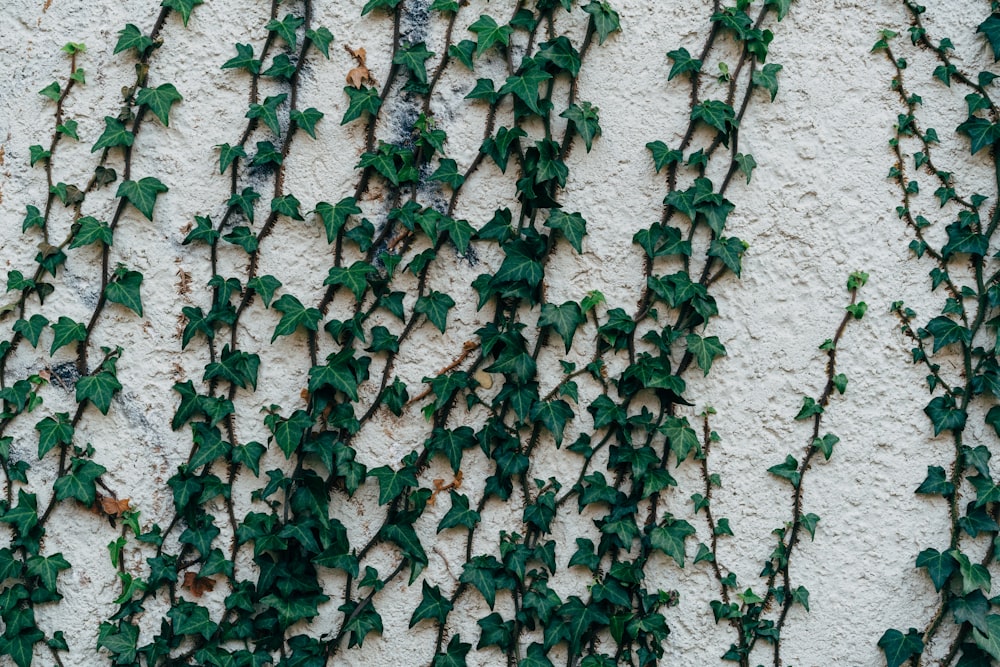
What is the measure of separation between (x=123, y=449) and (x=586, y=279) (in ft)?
4.80

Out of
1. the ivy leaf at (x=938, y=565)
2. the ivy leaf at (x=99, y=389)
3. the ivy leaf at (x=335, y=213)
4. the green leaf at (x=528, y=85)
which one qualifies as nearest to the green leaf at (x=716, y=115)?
the green leaf at (x=528, y=85)

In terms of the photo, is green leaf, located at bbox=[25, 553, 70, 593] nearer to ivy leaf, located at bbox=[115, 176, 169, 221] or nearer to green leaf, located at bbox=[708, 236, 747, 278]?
ivy leaf, located at bbox=[115, 176, 169, 221]

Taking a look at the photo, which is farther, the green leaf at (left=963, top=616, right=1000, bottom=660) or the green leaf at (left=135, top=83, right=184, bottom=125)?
the green leaf at (left=135, top=83, right=184, bottom=125)

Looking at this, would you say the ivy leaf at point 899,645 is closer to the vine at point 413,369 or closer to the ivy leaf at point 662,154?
the vine at point 413,369

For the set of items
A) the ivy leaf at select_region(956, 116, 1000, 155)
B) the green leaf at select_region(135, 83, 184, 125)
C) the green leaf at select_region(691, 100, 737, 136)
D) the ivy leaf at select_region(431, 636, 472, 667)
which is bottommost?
the ivy leaf at select_region(431, 636, 472, 667)

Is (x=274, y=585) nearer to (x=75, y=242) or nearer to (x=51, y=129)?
(x=75, y=242)

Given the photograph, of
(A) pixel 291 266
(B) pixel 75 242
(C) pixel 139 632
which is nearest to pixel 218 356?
(A) pixel 291 266

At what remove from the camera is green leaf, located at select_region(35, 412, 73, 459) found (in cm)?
218

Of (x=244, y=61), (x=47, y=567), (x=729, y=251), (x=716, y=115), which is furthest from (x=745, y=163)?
(x=47, y=567)

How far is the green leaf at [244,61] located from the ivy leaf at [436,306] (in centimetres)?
85

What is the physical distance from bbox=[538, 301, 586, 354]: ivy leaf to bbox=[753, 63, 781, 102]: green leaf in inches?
33.2

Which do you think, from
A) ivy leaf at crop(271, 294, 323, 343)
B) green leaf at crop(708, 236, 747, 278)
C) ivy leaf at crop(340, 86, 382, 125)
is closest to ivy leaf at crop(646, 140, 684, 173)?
green leaf at crop(708, 236, 747, 278)

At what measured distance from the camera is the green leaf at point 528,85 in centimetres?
214

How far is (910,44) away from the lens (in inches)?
88.4
